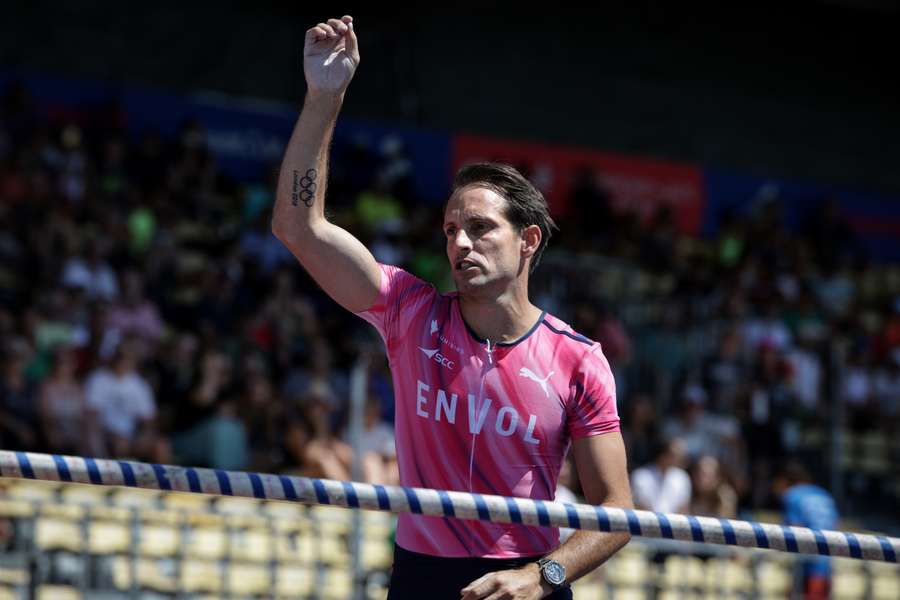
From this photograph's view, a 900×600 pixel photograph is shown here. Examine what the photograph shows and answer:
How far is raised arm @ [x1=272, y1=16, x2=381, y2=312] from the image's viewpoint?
4105 millimetres

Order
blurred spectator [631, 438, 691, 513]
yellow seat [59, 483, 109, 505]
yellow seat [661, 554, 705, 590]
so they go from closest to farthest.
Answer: yellow seat [59, 483, 109, 505] < yellow seat [661, 554, 705, 590] < blurred spectator [631, 438, 691, 513]

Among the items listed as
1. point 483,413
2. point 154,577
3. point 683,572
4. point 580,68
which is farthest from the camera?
point 580,68

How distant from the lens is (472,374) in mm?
4273

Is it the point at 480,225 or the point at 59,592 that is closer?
the point at 480,225

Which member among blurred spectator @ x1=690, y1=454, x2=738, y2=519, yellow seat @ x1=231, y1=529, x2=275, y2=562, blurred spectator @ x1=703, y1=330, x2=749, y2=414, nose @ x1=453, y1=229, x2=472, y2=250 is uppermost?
nose @ x1=453, y1=229, x2=472, y2=250

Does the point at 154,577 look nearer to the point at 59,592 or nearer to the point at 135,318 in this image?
the point at 59,592

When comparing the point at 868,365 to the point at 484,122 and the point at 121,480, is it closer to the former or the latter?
the point at 484,122

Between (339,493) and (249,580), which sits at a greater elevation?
(339,493)

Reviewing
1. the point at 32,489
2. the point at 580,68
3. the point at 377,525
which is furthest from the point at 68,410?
the point at 580,68

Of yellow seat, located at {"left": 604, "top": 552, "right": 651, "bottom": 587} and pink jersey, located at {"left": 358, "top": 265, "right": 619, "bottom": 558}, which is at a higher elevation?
pink jersey, located at {"left": 358, "top": 265, "right": 619, "bottom": 558}

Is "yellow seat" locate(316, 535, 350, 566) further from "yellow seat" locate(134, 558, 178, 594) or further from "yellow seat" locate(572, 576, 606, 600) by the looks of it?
"yellow seat" locate(572, 576, 606, 600)

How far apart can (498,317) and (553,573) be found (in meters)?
0.84

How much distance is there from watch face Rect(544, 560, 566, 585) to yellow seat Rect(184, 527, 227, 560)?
5476mm

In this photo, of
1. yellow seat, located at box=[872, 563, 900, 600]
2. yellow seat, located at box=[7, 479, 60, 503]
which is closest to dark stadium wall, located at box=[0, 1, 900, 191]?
yellow seat, located at box=[7, 479, 60, 503]
